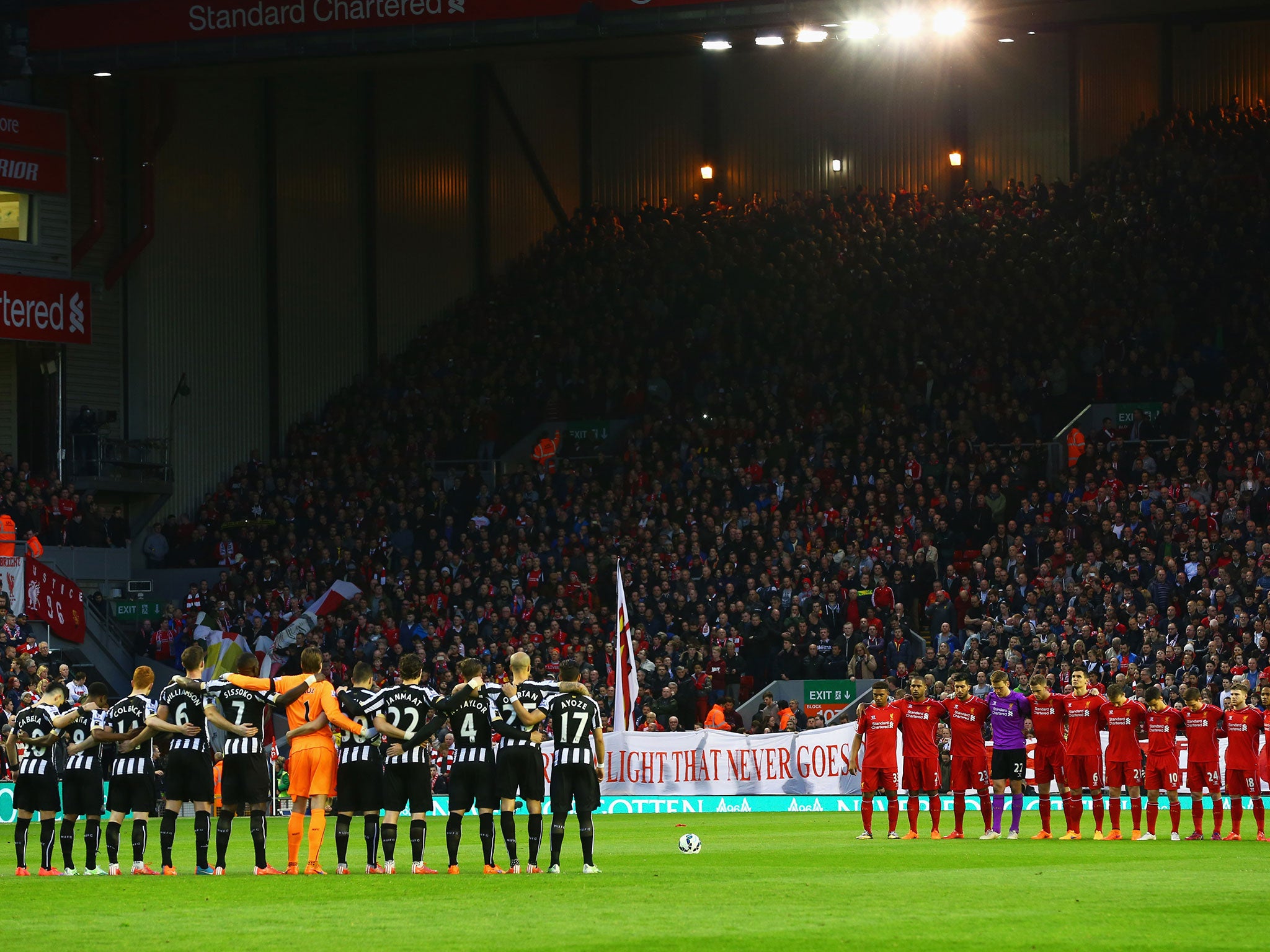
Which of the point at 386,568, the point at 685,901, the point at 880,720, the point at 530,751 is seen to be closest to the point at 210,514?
the point at 386,568

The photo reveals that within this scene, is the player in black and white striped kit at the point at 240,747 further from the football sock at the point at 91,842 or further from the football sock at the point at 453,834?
the football sock at the point at 453,834

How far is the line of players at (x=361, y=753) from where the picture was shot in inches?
708

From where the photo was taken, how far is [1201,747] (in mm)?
24328

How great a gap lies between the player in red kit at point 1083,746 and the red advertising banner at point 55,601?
22.8 metres

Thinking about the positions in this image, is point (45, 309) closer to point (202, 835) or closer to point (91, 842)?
point (91, 842)

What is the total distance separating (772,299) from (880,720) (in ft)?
78.4

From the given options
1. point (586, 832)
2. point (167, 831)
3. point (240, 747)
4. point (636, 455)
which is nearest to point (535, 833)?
point (586, 832)

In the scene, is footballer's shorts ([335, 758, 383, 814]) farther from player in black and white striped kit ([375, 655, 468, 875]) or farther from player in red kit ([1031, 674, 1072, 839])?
player in red kit ([1031, 674, 1072, 839])

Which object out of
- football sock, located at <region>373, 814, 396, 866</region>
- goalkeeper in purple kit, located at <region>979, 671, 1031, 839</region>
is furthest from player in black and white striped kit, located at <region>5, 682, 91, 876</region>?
goalkeeper in purple kit, located at <region>979, 671, 1031, 839</region>

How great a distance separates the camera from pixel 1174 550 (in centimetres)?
3472

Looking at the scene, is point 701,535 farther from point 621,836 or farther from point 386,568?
point 621,836

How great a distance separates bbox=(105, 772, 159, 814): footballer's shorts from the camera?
18859mm

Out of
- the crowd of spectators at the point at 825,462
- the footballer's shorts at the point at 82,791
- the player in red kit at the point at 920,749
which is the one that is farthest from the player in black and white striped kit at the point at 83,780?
the crowd of spectators at the point at 825,462

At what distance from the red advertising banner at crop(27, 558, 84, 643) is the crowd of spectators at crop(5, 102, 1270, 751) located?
2.03 metres
